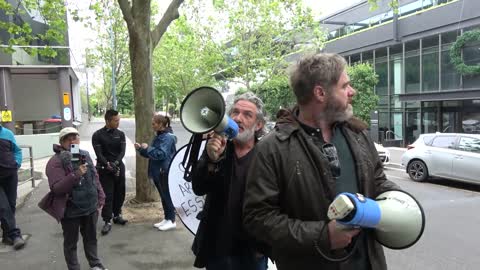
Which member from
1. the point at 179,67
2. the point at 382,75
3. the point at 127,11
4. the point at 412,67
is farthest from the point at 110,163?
the point at 179,67

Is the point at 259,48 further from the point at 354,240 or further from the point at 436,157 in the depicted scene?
the point at 354,240

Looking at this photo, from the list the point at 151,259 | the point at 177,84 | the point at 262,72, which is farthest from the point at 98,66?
the point at 151,259

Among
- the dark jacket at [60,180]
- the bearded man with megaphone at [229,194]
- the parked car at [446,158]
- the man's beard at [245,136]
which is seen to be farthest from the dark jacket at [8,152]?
the parked car at [446,158]

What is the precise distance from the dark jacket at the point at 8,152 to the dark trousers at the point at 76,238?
178 cm

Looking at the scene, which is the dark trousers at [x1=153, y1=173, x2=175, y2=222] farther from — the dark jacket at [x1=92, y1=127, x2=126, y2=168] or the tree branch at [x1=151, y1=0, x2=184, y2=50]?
the tree branch at [x1=151, y1=0, x2=184, y2=50]

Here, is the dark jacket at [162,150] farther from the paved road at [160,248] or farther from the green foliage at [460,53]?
the green foliage at [460,53]

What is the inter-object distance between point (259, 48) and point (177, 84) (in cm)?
2481

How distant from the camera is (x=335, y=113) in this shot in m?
2.08

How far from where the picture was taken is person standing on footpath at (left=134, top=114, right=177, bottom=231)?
6176 mm

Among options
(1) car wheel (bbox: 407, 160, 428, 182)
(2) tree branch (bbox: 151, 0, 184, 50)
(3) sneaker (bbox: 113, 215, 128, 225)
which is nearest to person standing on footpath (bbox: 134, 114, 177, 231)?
(3) sneaker (bbox: 113, 215, 128, 225)

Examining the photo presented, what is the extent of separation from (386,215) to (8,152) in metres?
5.43

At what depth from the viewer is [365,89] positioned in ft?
78.9

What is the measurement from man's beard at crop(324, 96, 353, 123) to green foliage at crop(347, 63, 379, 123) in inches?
874

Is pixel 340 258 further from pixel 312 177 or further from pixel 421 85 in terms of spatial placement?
pixel 421 85
